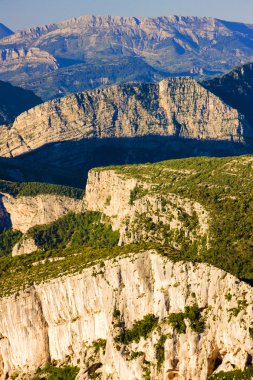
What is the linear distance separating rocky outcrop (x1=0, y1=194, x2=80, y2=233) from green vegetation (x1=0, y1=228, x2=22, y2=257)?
1.63 m

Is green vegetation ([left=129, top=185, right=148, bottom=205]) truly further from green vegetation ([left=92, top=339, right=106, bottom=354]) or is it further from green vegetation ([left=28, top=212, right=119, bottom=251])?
green vegetation ([left=92, top=339, right=106, bottom=354])

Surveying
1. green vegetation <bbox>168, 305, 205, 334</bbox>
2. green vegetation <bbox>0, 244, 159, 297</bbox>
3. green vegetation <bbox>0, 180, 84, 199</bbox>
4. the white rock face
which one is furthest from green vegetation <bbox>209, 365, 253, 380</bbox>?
→ green vegetation <bbox>0, 180, 84, 199</bbox>

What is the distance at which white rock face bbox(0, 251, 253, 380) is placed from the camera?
75000 millimetres

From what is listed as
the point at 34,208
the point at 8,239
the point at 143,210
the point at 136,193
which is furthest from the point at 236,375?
the point at 34,208

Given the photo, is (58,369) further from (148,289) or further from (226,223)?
(226,223)

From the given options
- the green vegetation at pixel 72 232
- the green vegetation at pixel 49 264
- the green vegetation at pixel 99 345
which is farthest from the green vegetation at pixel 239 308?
the green vegetation at pixel 72 232

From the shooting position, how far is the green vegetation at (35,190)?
173m

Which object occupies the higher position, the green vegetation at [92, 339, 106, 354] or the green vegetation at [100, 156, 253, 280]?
the green vegetation at [100, 156, 253, 280]

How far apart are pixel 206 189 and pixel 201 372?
55.4 meters

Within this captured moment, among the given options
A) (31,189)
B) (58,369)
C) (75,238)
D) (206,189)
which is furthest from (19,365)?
(31,189)

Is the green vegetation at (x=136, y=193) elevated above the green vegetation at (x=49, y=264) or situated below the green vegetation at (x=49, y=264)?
above

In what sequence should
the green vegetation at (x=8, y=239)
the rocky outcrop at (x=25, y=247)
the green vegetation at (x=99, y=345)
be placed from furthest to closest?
the green vegetation at (x=8, y=239)
the rocky outcrop at (x=25, y=247)
the green vegetation at (x=99, y=345)

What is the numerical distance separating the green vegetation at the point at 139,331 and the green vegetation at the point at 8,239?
274ft

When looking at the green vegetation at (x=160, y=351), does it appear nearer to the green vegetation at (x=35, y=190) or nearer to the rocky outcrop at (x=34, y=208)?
the rocky outcrop at (x=34, y=208)
